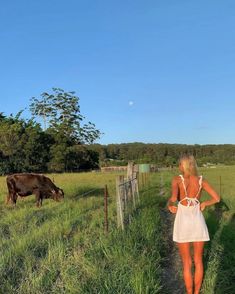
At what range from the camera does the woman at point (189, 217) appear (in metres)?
5.32

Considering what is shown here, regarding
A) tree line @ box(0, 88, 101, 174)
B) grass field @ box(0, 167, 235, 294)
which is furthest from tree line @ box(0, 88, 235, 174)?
grass field @ box(0, 167, 235, 294)

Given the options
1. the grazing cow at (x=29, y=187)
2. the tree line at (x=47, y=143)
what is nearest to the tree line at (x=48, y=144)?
the tree line at (x=47, y=143)

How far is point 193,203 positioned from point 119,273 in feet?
4.36

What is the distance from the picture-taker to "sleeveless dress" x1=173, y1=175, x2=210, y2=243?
5.32 metres

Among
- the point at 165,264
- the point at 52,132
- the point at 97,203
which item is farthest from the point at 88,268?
the point at 52,132

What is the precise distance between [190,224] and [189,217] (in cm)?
9

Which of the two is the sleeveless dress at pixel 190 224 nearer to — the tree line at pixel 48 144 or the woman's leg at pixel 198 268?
the woman's leg at pixel 198 268

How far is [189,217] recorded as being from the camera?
5.33 meters

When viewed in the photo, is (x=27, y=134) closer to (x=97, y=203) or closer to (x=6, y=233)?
(x=97, y=203)

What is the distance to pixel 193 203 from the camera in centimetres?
539

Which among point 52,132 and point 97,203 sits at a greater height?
point 52,132

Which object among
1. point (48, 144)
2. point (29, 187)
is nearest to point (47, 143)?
point (48, 144)

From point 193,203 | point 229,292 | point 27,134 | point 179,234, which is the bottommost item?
point 229,292

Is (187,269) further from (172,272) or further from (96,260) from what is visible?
(96,260)
